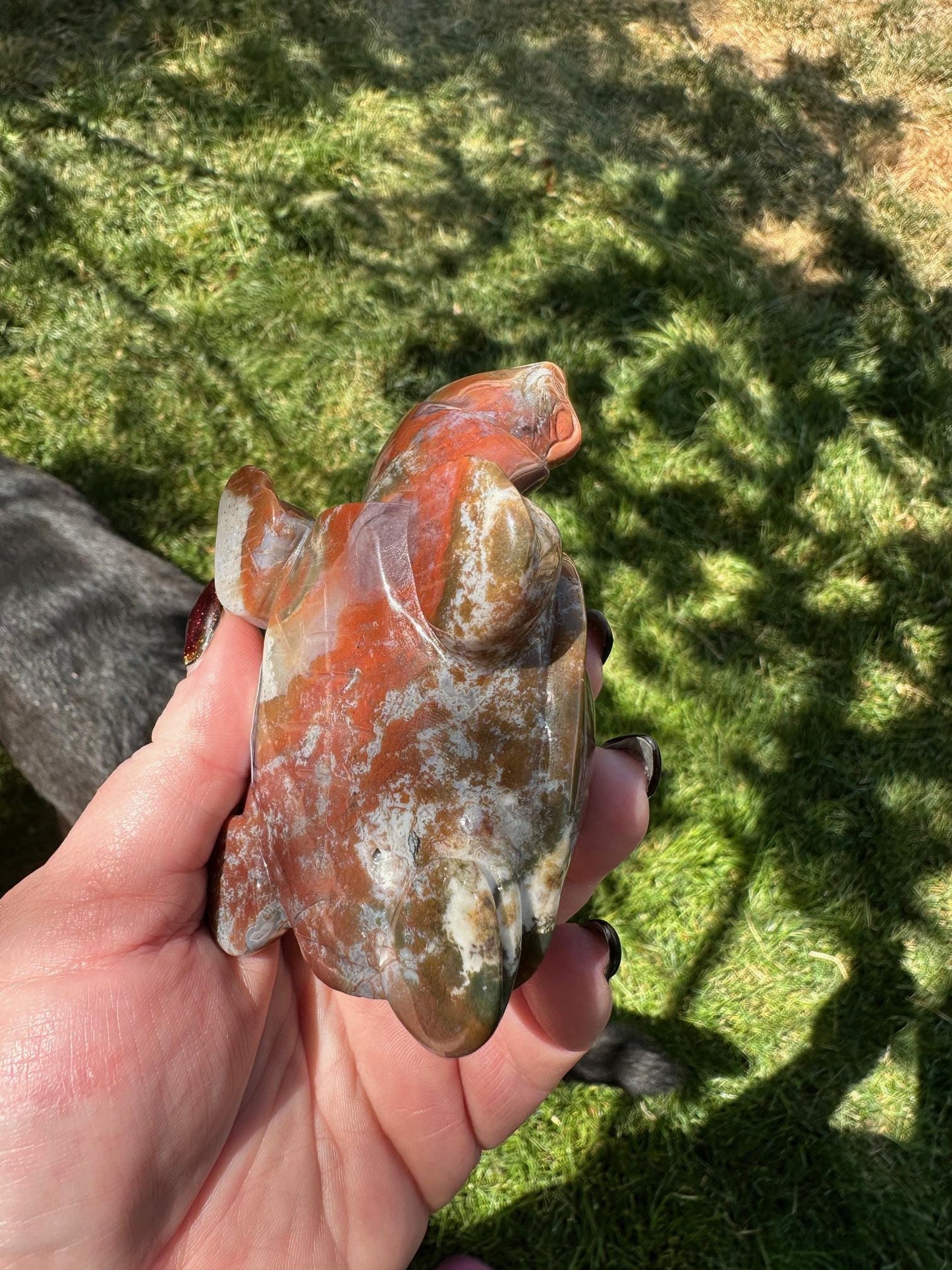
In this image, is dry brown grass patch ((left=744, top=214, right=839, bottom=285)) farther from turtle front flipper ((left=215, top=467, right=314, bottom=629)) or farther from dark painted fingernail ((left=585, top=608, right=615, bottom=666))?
turtle front flipper ((left=215, top=467, right=314, bottom=629))

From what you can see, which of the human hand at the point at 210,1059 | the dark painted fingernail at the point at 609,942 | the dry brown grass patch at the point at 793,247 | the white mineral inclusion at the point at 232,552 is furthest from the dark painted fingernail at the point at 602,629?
the dry brown grass patch at the point at 793,247

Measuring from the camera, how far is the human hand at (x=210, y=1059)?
2027 mm

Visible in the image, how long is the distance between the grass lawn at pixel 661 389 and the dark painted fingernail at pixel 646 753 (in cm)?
152

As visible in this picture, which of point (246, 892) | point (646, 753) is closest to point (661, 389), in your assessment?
point (646, 753)

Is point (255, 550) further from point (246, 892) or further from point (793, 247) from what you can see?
point (793, 247)

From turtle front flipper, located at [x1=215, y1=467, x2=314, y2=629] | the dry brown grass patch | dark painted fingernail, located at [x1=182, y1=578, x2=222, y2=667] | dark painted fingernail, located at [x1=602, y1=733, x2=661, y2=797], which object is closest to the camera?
turtle front flipper, located at [x1=215, y1=467, x2=314, y2=629]

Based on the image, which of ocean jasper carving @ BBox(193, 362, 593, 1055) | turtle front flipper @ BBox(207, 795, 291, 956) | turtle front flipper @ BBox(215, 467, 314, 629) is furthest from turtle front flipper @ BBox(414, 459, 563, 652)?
turtle front flipper @ BBox(207, 795, 291, 956)

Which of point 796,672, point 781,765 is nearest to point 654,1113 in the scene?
point 781,765

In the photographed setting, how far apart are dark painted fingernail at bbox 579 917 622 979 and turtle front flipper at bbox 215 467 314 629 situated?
123cm

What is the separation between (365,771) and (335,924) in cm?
31

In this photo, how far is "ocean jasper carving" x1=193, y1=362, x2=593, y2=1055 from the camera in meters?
1.68

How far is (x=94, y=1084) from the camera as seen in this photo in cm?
204

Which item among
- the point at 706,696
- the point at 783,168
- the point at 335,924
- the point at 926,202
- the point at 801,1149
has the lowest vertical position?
the point at 801,1149

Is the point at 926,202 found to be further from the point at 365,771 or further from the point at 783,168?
the point at 365,771
